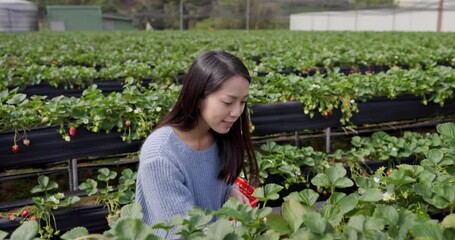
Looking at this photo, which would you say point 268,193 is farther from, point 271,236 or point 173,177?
point 173,177

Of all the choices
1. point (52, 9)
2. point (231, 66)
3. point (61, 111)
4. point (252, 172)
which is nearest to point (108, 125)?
point (61, 111)

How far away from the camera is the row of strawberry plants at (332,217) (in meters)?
0.98

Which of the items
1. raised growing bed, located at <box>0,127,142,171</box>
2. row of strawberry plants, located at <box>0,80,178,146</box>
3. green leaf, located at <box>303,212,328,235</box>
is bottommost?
raised growing bed, located at <box>0,127,142,171</box>

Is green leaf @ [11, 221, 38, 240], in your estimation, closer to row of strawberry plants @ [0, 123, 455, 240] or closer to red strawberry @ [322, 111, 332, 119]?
row of strawberry plants @ [0, 123, 455, 240]

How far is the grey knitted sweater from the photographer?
1611mm

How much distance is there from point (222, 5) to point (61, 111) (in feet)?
124

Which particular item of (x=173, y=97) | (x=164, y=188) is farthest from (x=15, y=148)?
(x=164, y=188)

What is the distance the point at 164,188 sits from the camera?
161cm

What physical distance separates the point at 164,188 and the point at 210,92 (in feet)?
1.20

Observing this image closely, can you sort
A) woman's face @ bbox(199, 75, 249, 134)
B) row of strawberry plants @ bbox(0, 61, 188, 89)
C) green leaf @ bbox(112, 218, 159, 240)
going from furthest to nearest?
row of strawberry plants @ bbox(0, 61, 188, 89) < woman's face @ bbox(199, 75, 249, 134) < green leaf @ bbox(112, 218, 159, 240)

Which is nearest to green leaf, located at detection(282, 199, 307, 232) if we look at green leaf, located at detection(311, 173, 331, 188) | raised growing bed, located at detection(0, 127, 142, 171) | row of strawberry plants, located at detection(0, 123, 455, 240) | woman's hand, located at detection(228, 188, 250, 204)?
row of strawberry plants, located at detection(0, 123, 455, 240)

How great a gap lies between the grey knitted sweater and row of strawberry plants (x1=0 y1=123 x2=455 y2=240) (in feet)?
1.31

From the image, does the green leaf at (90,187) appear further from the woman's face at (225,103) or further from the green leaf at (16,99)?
the woman's face at (225,103)

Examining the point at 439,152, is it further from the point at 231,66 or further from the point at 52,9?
the point at 52,9
